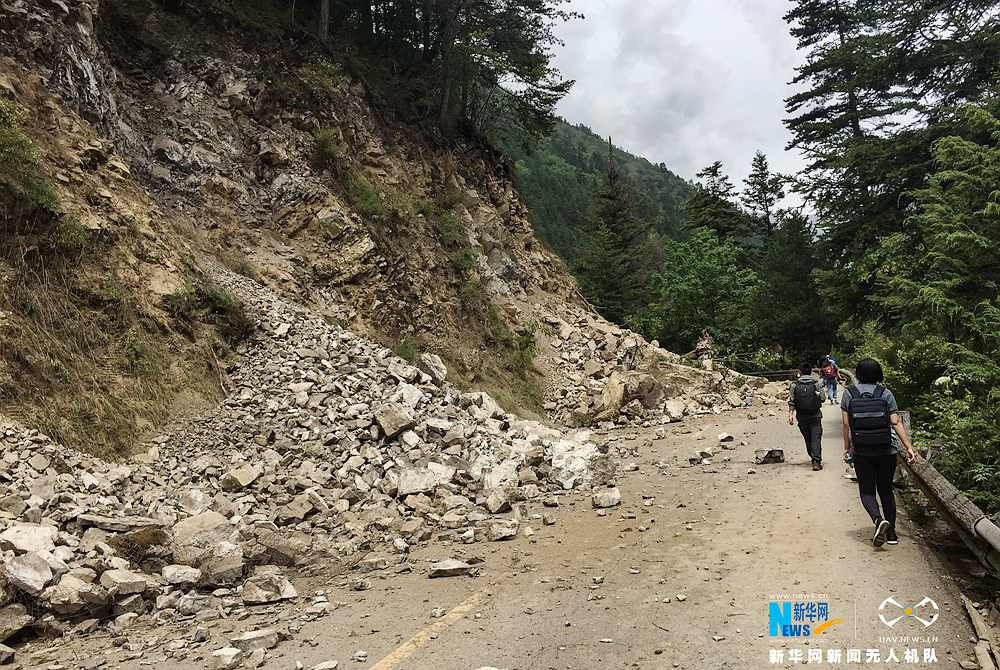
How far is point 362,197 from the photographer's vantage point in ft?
51.2

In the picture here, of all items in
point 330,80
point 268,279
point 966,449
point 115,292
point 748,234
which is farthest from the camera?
point 748,234

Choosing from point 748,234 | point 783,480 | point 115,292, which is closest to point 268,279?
point 115,292

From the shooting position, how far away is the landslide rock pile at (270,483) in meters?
5.07

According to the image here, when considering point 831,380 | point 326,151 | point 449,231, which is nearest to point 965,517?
point 831,380

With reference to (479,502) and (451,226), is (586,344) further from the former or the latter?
(479,502)

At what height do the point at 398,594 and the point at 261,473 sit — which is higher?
the point at 261,473

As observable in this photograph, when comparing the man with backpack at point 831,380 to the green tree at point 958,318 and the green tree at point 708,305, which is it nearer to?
the green tree at point 958,318

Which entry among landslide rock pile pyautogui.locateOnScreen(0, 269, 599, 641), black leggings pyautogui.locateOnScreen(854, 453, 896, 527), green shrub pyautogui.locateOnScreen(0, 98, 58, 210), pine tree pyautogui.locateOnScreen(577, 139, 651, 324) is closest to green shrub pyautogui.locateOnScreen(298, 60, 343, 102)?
landslide rock pile pyautogui.locateOnScreen(0, 269, 599, 641)

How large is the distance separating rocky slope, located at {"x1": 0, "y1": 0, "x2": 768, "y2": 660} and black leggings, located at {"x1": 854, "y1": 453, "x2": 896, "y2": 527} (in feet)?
10.5

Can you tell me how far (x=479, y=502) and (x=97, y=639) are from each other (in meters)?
4.53

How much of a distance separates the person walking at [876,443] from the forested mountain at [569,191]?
17818mm

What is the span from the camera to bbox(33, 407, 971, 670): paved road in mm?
3799

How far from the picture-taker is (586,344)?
20.3 meters

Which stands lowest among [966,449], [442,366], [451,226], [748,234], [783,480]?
[783,480]
